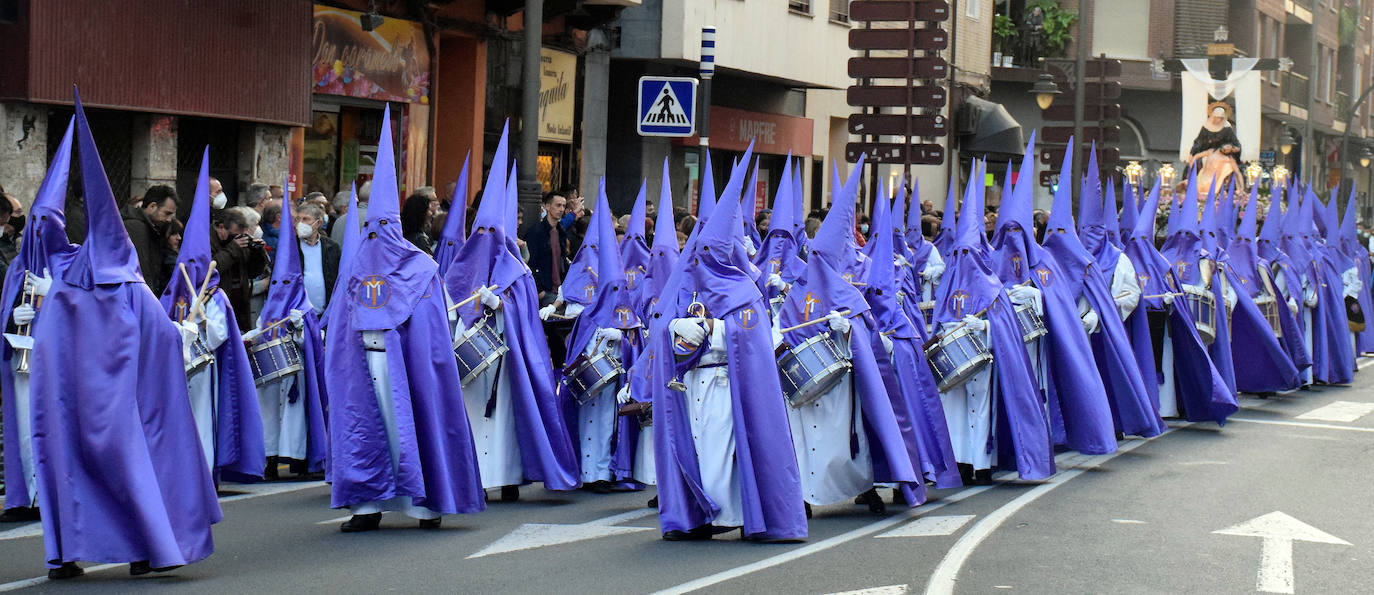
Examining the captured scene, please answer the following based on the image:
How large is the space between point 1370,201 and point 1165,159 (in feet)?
83.8

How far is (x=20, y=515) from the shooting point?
10.1 m

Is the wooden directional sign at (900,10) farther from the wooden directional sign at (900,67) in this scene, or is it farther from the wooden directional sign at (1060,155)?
the wooden directional sign at (1060,155)

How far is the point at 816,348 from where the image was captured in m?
10.6

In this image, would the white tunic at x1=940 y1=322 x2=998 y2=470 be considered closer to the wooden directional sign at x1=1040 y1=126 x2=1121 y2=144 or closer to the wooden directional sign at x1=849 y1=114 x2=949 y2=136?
the wooden directional sign at x1=849 y1=114 x2=949 y2=136

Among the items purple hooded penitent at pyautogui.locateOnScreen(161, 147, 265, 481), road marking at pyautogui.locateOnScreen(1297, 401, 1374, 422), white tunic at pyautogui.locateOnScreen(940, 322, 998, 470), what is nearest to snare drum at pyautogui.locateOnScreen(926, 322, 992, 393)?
white tunic at pyautogui.locateOnScreen(940, 322, 998, 470)

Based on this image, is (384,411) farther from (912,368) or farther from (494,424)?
(912,368)

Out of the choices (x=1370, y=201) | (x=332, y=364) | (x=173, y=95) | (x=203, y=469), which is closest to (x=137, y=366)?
(x=203, y=469)

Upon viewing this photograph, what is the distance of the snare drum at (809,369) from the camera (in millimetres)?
10508

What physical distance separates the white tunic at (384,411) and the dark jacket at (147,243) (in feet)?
7.30

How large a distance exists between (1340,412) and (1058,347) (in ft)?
18.6

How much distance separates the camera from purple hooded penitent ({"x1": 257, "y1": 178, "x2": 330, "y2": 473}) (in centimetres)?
Result: 1211

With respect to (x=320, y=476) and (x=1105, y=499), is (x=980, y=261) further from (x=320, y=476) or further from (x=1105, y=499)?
(x=320, y=476)

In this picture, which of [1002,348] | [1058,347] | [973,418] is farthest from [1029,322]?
[973,418]

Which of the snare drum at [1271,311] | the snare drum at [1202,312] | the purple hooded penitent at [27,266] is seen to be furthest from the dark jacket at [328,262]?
the snare drum at [1271,311]
